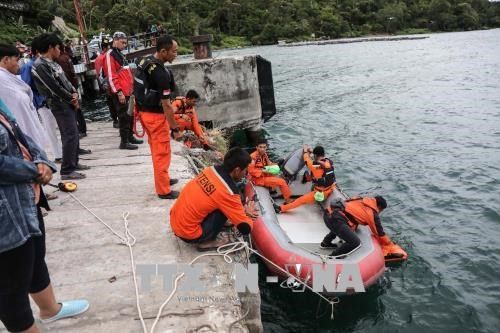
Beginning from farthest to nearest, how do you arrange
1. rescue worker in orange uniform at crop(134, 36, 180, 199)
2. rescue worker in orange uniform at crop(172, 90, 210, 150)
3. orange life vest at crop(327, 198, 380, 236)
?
rescue worker in orange uniform at crop(172, 90, 210, 150) < orange life vest at crop(327, 198, 380, 236) < rescue worker in orange uniform at crop(134, 36, 180, 199)

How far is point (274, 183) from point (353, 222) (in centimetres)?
242

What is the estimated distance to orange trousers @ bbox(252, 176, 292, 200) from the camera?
8.40 meters

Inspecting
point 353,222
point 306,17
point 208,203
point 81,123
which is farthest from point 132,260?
point 306,17

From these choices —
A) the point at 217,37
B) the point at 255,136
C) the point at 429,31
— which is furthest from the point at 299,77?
the point at 429,31

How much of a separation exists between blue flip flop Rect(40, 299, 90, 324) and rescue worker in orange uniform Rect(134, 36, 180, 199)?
2142 millimetres

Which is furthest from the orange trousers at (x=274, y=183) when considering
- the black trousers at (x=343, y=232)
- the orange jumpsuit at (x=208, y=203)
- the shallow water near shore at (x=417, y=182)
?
the orange jumpsuit at (x=208, y=203)

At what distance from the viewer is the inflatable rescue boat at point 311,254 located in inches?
202

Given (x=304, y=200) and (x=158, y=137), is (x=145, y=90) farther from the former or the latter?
(x=304, y=200)

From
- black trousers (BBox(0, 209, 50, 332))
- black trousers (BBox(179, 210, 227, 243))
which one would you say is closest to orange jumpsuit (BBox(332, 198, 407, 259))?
black trousers (BBox(179, 210, 227, 243))

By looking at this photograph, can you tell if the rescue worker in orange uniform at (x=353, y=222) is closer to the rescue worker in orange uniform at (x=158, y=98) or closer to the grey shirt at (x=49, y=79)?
Answer: the rescue worker in orange uniform at (x=158, y=98)

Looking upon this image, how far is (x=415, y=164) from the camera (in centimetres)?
1184

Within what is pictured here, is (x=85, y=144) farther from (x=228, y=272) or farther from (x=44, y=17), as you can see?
(x=44, y=17)

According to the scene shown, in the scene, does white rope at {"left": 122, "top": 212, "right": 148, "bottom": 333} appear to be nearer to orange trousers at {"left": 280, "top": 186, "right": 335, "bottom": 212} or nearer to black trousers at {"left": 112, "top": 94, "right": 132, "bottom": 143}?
black trousers at {"left": 112, "top": 94, "right": 132, "bottom": 143}

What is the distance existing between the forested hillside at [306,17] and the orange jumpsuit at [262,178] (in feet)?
195
